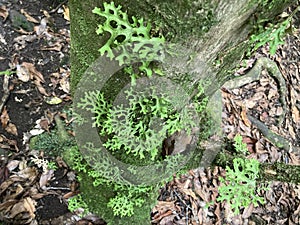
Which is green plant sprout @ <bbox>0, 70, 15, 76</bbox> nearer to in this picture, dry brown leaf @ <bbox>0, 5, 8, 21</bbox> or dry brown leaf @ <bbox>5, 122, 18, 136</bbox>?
dry brown leaf @ <bbox>5, 122, 18, 136</bbox>

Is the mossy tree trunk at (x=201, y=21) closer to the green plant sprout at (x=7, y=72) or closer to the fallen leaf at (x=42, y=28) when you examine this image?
the green plant sprout at (x=7, y=72)

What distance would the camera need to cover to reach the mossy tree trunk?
107cm

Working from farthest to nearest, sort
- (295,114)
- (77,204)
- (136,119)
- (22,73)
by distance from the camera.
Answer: (295,114), (22,73), (77,204), (136,119)

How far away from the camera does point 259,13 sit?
3.71ft

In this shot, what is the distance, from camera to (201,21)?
1.11m

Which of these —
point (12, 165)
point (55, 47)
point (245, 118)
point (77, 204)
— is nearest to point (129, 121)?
point (77, 204)

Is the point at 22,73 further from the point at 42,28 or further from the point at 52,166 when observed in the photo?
the point at 52,166

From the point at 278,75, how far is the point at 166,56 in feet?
10.9

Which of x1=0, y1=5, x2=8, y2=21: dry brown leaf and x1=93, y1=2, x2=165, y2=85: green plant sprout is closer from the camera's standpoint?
x1=93, y1=2, x2=165, y2=85: green plant sprout

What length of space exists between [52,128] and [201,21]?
2.30 metres

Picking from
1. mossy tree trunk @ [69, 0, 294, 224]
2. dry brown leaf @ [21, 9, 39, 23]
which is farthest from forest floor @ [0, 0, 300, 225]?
mossy tree trunk @ [69, 0, 294, 224]

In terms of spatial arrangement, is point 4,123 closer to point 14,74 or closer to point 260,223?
point 14,74

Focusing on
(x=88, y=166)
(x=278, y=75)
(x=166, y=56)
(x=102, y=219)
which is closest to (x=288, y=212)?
(x=278, y=75)

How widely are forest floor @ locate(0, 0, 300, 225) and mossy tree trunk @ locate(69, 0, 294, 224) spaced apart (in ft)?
5.61
